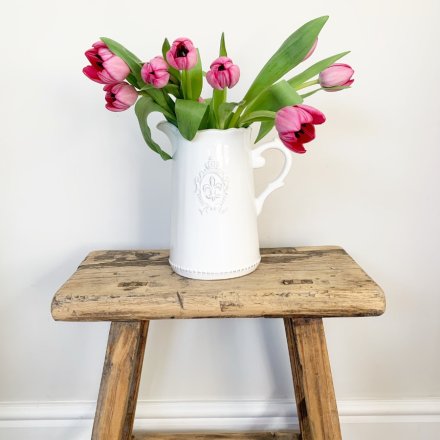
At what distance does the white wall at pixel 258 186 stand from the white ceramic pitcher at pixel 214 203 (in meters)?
0.22

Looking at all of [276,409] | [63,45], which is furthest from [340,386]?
[63,45]

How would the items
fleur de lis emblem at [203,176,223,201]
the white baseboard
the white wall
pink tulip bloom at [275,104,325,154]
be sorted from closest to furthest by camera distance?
1. pink tulip bloom at [275,104,325,154]
2. fleur de lis emblem at [203,176,223,201]
3. the white wall
4. the white baseboard

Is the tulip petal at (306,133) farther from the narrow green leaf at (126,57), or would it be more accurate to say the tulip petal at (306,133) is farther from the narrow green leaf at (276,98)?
the narrow green leaf at (126,57)

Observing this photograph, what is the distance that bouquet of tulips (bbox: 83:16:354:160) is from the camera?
0.56 metres

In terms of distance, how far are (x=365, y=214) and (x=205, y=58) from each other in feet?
1.40

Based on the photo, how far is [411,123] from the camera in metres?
0.87

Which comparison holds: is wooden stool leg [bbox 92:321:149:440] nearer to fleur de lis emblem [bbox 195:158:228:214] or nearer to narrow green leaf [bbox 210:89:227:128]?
fleur de lis emblem [bbox 195:158:228:214]

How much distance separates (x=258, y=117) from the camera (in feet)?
2.10

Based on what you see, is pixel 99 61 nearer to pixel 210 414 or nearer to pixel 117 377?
pixel 117 377

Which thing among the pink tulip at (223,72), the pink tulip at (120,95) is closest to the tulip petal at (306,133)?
the pink tulip at (223,72)

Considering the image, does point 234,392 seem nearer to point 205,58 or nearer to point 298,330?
point 298,330

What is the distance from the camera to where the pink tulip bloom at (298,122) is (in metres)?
0.54

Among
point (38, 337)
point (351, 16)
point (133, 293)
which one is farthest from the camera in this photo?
point (38, 337)

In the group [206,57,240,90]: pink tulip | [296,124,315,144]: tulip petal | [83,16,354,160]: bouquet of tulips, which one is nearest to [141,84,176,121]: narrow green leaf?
[83,16,354,160]: bouquet of tulips
